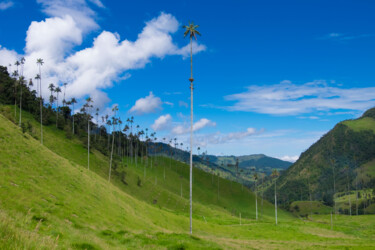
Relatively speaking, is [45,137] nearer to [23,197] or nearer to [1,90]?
[1,90]

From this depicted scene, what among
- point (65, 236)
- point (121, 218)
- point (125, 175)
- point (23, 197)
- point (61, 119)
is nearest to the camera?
point (65, 236)

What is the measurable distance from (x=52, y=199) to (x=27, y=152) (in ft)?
60.9

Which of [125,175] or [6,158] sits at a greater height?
[6,158]

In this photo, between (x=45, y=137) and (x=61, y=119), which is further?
(x=61, y=119)

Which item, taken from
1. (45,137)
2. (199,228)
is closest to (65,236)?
(199,228)

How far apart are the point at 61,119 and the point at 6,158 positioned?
134325 millimetres

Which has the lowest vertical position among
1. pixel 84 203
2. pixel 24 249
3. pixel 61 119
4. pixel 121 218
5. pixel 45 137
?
pixel 121 218

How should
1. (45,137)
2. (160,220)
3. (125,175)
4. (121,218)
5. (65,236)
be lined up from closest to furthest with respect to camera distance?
(65,236) → (121,218) → (160,220) → (45,137) → (125,175)

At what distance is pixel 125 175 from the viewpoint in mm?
148375

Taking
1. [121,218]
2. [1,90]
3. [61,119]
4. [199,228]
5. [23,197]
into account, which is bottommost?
[199,228]

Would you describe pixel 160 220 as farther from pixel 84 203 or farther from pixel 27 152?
pixel 27 152

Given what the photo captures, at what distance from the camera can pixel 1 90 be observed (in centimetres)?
15138

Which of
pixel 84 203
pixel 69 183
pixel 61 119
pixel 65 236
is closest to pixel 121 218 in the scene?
pixel 84 203

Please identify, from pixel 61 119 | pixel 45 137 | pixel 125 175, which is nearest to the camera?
pixel 45 137
